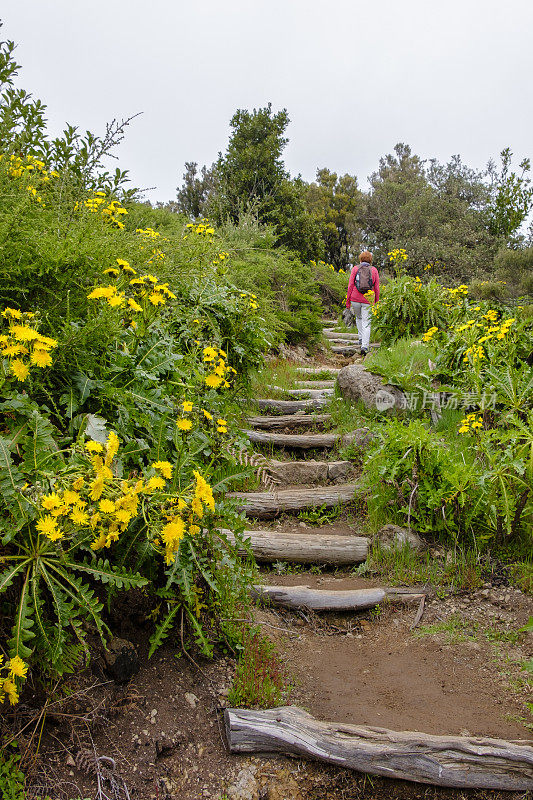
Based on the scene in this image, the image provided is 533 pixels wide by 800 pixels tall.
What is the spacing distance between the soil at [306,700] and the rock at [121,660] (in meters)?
0.03

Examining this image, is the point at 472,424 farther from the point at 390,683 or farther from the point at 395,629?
the point at 390,683

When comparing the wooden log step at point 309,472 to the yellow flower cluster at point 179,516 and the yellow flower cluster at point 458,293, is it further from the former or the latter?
the yellow flower cluster at point 458,293

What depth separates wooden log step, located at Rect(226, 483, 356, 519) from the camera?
4.20 metres

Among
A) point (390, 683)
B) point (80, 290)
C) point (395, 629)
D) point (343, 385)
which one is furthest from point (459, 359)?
point (80, 290)

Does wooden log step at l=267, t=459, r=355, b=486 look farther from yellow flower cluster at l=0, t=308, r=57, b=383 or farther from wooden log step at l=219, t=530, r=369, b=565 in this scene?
yellow flower cluster at l=0, t=308, r=57, b=383

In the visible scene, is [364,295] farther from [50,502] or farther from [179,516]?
[50,502]

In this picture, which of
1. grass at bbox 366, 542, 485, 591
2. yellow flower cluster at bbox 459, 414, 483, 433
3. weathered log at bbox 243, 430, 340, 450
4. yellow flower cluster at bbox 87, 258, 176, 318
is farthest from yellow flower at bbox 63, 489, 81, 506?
weathered log at bbox 243, 430, 340, 450

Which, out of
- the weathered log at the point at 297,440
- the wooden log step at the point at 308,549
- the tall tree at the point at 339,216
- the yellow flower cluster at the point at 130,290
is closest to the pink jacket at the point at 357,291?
the weathered log at the point at 297,440

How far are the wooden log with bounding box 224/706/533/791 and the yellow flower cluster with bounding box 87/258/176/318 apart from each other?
5.64 ft

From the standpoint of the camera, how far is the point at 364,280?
28.9 feet

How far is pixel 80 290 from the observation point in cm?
241

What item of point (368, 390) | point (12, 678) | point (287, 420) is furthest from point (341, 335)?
point (12, 678)

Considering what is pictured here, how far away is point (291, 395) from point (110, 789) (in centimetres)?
496

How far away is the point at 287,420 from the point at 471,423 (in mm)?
2116
